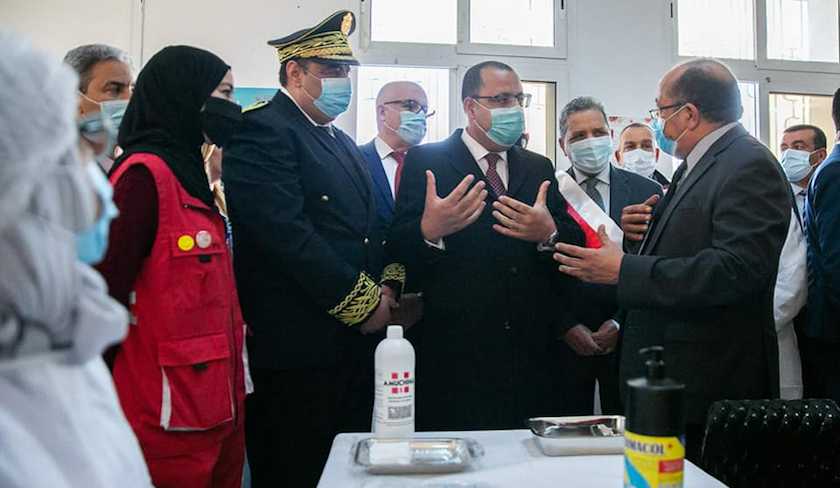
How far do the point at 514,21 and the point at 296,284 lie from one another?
2.90 metres

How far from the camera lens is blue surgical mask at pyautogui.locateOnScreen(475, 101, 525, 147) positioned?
2104 millimetres

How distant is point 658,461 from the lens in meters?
0.81

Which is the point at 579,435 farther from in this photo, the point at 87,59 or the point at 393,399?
the point at 87,59

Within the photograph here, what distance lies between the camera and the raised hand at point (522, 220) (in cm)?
188

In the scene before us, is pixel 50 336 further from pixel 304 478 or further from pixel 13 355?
pixel 304 478

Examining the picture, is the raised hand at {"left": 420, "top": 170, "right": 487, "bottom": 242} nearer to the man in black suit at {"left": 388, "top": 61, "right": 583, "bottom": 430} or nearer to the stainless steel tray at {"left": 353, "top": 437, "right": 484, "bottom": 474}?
the man in black suit at {"left": 388, "top": 61, "right": 583, "bottom": 430}

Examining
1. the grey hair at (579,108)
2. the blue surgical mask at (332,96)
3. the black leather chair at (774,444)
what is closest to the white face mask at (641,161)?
the grey hair at (579,108)

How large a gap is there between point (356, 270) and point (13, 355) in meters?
1.33

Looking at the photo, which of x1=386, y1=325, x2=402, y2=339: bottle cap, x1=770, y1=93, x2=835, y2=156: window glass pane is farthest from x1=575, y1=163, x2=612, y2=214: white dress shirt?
x1=770, y1=93, x2=835, y2=156: window glass pane

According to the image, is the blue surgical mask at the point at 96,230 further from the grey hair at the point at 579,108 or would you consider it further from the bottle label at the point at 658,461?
the grey hair at the point at 579,108

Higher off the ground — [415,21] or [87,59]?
[415,21]

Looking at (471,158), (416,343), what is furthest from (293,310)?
(471,158)

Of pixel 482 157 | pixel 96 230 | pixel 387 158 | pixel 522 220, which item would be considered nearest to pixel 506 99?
pixel 482 157

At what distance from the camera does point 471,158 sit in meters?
2.10
